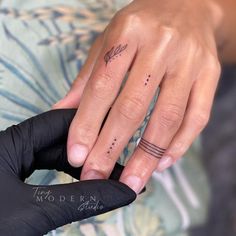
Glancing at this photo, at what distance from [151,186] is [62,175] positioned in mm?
130

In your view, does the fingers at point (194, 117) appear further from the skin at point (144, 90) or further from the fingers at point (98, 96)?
the fingers at point (98, 96)

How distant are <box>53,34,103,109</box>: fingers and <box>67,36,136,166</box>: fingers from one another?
0.04 m

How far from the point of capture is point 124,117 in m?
0.66

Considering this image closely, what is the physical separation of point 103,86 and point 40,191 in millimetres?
166

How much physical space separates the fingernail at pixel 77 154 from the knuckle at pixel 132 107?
2.7 inches

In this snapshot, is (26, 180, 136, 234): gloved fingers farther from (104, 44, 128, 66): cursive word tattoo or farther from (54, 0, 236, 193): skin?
(104, 44, 128, 66): cursive word tattoo

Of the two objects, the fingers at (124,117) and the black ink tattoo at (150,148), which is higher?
the fingers at (124,117)

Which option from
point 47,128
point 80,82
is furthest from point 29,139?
point 80,82

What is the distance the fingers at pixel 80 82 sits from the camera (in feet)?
2.34

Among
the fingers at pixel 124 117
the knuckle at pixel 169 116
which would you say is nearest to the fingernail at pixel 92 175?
the fingers at pixel 124 117

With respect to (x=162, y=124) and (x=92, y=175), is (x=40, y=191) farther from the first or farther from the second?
(x=162, y=124)

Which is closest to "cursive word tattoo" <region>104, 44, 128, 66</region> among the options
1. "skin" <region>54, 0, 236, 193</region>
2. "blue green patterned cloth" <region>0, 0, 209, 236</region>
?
"skin" <region>54, 0, 236, 193</region>

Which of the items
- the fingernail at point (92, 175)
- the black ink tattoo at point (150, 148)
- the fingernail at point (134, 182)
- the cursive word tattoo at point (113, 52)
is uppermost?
the cursive word tattoo at point (113, 52)

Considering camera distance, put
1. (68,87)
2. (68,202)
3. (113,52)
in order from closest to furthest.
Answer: (68,202)
(113,52)
(68,87)
